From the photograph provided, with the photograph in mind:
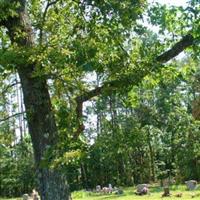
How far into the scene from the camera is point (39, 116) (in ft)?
25.1

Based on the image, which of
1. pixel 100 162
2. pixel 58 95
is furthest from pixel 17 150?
pixel 58 95

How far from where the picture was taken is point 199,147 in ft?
123

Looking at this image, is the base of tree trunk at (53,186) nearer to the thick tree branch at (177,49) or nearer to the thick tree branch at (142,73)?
the thick tree branch at (142,73)

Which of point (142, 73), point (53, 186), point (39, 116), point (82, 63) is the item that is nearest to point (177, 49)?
point (142, 73)

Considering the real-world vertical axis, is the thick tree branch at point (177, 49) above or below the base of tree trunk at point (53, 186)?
above

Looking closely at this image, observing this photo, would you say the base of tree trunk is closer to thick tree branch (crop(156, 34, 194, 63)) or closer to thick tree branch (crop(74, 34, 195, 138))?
thick tree branch (crop(74, 34, 195, 138))

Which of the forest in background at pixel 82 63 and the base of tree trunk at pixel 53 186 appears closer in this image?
the forest in background at pixel 82 63

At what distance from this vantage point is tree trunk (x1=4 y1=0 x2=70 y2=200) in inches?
296

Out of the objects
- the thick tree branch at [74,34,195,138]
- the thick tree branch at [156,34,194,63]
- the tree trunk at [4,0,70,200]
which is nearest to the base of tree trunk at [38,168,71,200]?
the tree trunk at [4,0,70,200]

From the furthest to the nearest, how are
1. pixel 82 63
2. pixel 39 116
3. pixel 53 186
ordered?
pixel 39 116, pixel 53 186, pixel 82 63

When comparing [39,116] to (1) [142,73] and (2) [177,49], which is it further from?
(2) [177,49]

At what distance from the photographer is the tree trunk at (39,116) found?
751 centimetres

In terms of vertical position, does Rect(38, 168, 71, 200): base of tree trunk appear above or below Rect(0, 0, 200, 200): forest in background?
below

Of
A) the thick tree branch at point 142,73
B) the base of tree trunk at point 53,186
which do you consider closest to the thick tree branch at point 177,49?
the thick tree branch at point 142,73
